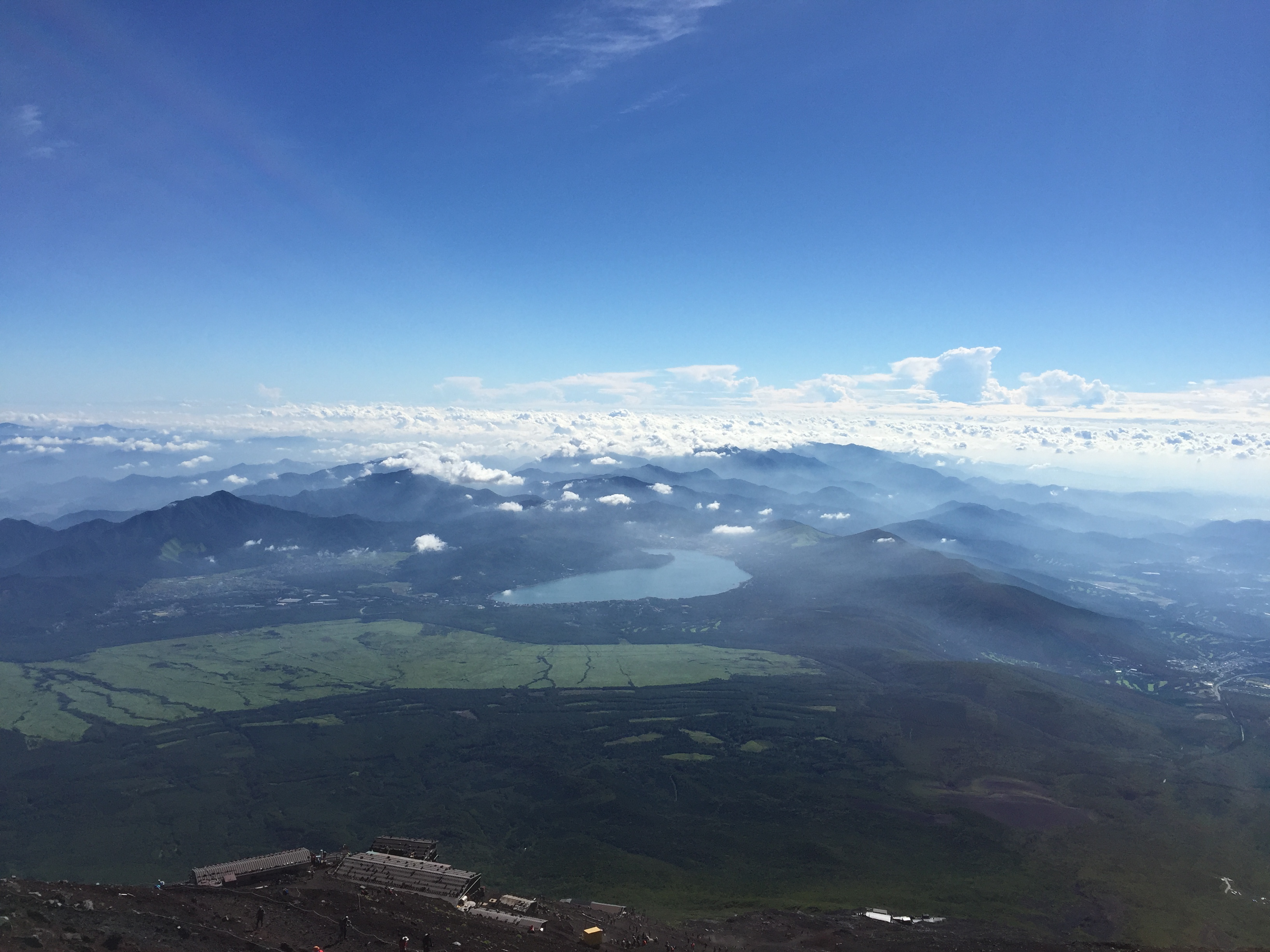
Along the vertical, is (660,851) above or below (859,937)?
below

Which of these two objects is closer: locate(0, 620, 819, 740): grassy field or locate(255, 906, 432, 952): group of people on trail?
locate(255, 906, 432, 952): group of people on trail

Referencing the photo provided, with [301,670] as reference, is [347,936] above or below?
above

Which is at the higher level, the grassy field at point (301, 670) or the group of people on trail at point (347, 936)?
the group of people on trail at point (347, 936)

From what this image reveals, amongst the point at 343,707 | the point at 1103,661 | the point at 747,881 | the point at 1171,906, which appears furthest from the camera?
the point at 1103,661

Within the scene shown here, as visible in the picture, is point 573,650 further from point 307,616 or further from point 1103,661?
point 1103,661

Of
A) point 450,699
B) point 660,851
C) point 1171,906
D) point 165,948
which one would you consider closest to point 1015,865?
point 1171,906

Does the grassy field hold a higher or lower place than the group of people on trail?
lower

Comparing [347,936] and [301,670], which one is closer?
[347,936]

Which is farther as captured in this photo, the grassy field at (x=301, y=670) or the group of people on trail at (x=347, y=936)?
the grassy field at (x=301, y=670)
